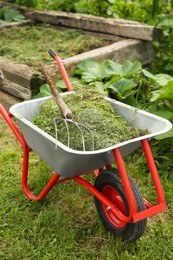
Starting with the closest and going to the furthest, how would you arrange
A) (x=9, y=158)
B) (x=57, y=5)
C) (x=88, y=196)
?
(x=88, y=196), (x=9, y=158), (x=57, y=5)

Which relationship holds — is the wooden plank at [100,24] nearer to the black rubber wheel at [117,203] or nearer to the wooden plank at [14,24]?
the wooden plank at [14,24]

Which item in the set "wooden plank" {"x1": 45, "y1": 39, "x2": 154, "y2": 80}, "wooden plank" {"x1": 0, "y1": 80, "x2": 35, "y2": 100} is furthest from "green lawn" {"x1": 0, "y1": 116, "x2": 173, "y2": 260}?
"wooden plank" {"x1": 45, "y1": 39, "x2": 154, "y2": 80}

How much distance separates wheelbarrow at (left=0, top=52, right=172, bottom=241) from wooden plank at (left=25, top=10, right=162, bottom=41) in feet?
6.72

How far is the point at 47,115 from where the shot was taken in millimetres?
2404

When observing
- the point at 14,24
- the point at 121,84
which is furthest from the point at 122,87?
the point at 14,24

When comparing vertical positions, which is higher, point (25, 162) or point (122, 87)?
point (122, 87)

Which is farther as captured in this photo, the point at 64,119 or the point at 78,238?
the point at 78,238

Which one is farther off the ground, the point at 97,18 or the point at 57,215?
the point at 97,18

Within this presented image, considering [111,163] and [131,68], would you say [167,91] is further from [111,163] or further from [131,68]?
[111,163]

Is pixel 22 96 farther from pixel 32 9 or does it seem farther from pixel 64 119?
pixel 32 9

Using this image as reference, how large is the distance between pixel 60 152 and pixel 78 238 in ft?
2.30

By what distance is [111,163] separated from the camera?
2334mm

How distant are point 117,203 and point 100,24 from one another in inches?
116

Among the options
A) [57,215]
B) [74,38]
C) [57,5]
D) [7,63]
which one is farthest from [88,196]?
[57,5]
